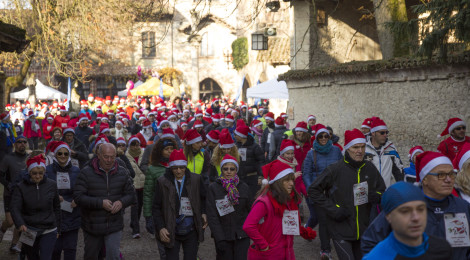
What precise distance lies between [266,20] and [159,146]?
29.7 metres

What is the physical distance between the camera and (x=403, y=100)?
512 inches

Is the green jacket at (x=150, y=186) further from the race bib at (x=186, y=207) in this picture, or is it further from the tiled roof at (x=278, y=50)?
the tiled roof at (x=278, y=50)

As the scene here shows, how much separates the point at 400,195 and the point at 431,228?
4.00 feet

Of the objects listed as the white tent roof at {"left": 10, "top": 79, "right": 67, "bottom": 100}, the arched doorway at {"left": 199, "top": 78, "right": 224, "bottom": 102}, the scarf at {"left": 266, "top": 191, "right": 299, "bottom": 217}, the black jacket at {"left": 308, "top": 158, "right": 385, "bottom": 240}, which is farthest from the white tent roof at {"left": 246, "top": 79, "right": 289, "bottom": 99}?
the arched doorway at {"left": 199, "top": 78, "right": 224, "bottom": 102}

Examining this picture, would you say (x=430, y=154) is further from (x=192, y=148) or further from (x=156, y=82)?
(x=156, y=82)

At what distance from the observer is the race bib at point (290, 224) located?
530cm

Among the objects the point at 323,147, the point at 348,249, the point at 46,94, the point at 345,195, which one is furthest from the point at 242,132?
the point at 46,94

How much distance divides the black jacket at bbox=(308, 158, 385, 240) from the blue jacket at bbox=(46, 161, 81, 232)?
115 inches

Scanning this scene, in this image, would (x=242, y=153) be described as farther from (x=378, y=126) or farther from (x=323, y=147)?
(x=378, y=126)

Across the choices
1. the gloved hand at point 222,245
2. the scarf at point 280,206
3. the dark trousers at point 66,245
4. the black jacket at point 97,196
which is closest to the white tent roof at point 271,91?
the dark trousers at point 66,245

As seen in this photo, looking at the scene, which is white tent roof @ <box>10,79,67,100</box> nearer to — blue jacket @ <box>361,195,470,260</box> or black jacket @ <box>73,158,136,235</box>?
black jacket @ <box>73,158,136,235</box>

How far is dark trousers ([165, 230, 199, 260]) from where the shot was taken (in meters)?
6.24

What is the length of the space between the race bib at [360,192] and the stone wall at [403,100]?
6021 millimetres

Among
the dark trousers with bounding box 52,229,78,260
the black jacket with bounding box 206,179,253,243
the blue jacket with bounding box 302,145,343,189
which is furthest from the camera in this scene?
the blue jacket with bounding box 302,145,343,189
